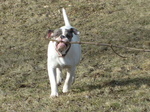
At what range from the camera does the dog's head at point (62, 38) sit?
5.82 metres

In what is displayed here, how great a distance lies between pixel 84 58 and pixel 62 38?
12.0 ft

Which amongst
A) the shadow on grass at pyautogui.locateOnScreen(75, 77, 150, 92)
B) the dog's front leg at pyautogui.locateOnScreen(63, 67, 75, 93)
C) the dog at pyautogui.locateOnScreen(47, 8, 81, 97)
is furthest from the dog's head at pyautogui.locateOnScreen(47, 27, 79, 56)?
the shadow on grass at pyautogui.locateOnScreen(75, 77, 150, 92)

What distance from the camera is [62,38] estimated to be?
19.3 feet

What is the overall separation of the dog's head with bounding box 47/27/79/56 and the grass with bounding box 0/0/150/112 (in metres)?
0.74

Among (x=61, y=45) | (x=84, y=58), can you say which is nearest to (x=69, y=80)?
(x=61, y=45)

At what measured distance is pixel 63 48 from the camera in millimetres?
5961

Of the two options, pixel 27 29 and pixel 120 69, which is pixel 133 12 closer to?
pixel 27 29

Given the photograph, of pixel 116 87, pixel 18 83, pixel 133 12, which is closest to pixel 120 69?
pixel 116 87

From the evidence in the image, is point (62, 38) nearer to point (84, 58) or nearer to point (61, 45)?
point (61, 45)

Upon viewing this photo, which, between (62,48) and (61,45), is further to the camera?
(62,48)

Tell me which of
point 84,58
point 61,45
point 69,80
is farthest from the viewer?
point 84,58

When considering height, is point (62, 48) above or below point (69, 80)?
above

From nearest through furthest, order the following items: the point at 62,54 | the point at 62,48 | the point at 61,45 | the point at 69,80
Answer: the point at 61,45, the point at 62,48, the point at 62,54, the point at 69,80

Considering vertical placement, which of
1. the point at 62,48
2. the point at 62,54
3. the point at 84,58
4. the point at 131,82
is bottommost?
the point at 84,58
